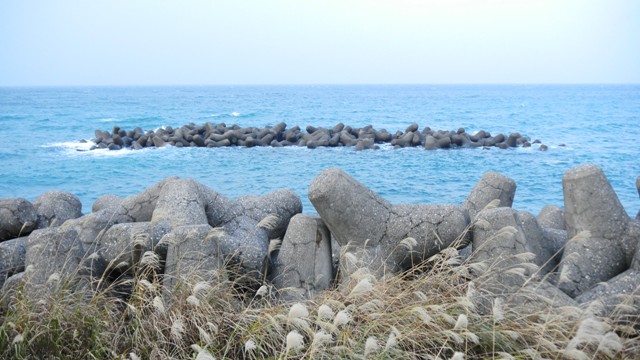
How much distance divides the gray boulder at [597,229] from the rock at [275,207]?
2.20 metres

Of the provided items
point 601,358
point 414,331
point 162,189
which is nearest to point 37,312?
point 162,189

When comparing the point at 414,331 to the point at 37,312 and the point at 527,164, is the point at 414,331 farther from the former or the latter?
the point at 527,164

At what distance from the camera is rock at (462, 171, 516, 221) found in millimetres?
5766

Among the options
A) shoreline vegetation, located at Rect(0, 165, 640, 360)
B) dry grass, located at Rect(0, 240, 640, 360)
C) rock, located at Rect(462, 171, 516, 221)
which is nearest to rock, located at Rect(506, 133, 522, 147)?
rock, located at Rect(462, 171, 516, 221)

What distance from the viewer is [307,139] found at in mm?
25344

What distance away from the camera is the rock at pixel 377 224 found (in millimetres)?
4652

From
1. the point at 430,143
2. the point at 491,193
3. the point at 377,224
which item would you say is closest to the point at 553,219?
the point at 491,193

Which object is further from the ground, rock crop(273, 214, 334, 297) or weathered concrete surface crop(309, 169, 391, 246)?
weathered concrete surface crop(309, 169, 391, 246)

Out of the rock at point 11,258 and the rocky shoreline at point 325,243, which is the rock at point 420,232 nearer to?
the rocky shoreline at point 325,243

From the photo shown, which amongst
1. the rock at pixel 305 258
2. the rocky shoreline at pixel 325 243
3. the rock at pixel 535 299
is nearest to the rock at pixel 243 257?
the rocky shoreline at pixel 325 243

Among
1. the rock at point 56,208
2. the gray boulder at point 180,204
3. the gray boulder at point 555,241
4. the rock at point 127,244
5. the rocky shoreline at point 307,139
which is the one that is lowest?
the rocky shoreline at point 307,139

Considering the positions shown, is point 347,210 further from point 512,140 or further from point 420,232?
point 512,140

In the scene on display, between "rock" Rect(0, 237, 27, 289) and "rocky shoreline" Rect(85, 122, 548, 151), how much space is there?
19.0 meters

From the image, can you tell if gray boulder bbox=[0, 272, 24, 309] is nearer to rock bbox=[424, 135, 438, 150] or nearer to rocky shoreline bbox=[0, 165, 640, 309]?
rocky shoreline bbox=[0, 165, 640, 309]
